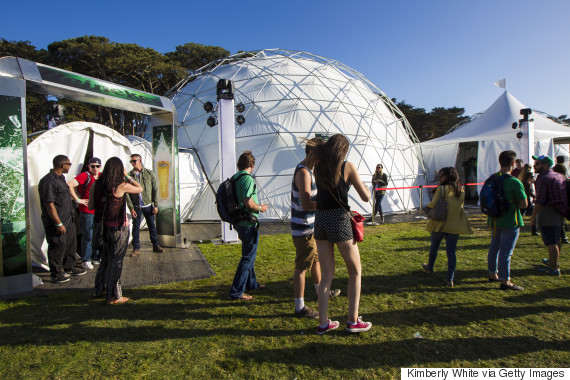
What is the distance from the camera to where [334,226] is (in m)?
3.03

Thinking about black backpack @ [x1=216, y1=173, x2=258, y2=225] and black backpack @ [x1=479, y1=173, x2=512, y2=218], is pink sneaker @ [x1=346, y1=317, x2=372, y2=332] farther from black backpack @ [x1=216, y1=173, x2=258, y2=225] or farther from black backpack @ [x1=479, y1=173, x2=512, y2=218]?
black backpack @ [x1=479, y1=173, x2=512, y2=218]

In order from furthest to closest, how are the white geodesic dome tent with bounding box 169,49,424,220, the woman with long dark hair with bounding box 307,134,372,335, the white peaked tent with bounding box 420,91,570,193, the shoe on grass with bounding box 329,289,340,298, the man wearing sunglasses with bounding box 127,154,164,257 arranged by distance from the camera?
the white peaked tent with bounding box 420,91,570,193 < the white geodesic dome tent with bounding box 169,49,424,220 < the man wearing sunglasses with bounding box 127,154,164,257 < the shoe on grass with bounding box 329,289,340,298 < the woman with long dark hair with bounding box 307,134,372,335

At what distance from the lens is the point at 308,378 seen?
2584mm

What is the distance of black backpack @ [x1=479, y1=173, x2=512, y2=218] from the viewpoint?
4508mm

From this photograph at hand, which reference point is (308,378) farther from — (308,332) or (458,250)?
(458,250)

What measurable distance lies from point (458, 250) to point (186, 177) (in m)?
8.90

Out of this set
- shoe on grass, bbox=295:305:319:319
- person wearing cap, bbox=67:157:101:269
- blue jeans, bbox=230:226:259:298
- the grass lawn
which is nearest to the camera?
the grass lawn

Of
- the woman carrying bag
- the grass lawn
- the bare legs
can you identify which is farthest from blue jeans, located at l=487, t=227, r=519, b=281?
the bare legs

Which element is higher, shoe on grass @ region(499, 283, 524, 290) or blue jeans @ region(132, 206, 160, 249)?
blue jeans @ region(132, 206, 160, 249)

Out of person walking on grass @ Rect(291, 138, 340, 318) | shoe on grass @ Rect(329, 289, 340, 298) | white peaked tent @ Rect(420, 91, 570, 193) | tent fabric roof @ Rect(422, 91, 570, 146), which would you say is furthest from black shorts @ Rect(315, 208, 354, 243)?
tent fabric roof @ Rect(422, 91, 570, 146)

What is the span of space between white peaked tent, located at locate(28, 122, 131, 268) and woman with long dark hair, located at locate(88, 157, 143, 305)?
2.10 m

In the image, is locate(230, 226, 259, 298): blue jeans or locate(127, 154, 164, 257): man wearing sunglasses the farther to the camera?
locate(127, 154, 164, 257): man wearing sunglasses

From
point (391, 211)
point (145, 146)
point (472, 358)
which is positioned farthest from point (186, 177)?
point (472, 358)

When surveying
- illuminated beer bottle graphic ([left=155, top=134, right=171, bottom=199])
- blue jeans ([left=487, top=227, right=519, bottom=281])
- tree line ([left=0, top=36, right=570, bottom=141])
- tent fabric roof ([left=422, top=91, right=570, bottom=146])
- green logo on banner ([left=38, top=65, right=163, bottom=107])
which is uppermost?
tree line ([left=0, top=36, right=570, bottom=141])
